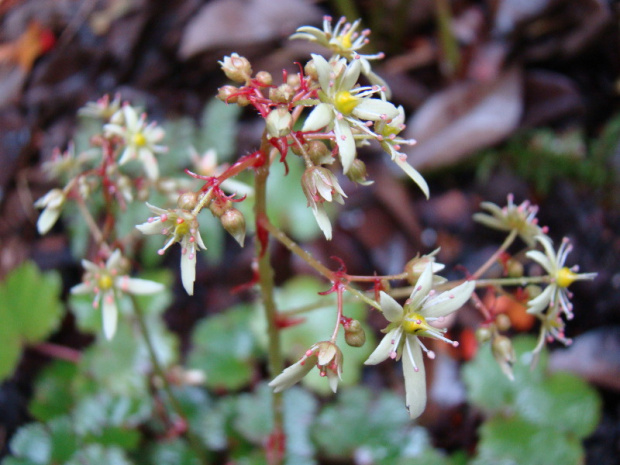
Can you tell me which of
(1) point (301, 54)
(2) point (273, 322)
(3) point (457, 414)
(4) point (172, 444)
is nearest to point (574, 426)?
(3) point (457, 414)

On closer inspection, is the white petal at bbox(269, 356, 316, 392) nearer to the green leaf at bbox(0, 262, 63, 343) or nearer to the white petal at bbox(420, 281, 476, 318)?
the white petal at bbox(420, 281, 476, 318)

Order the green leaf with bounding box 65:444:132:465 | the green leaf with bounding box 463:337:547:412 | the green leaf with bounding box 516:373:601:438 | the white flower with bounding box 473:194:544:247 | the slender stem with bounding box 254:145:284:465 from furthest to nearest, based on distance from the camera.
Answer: the green leaf with bounding box 463:337:547:412 → the green leaf with bounding box 516:373:601:438 → the green leaf with bounding box 65:444:132:465 → the white flower with bounding box 473:194:544:247 → the slender stem with bounding box 254:145:284:465

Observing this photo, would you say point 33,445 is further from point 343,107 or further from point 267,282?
point 343,107

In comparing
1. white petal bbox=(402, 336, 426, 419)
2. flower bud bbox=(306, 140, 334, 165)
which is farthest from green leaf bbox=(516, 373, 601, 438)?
flower bud bbox=(306, 140, 334, 165)

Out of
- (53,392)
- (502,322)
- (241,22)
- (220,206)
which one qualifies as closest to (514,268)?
(502,322)

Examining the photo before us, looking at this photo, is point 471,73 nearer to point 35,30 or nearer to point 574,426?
A: point 574,426

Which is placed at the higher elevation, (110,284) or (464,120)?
(110,284)
